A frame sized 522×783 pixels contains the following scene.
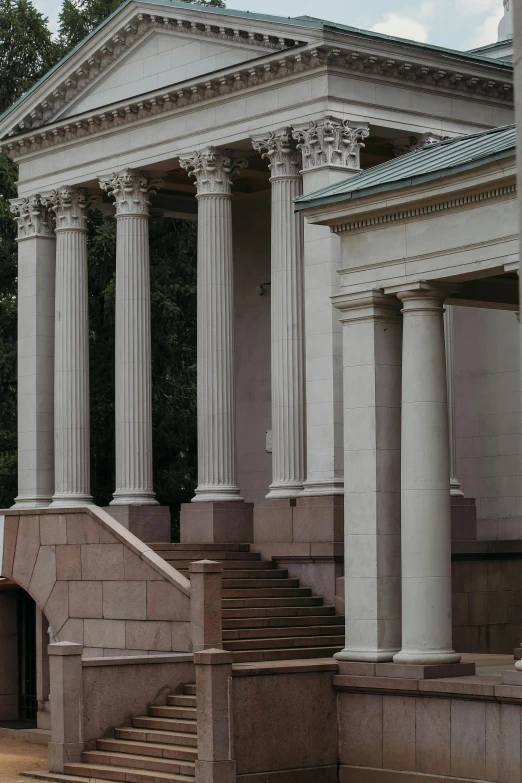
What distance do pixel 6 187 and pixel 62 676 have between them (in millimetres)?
37450

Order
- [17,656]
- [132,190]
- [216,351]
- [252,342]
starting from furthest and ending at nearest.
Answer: [252,342] → [132,190] → [17,656] → [216,351]

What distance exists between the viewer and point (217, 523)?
4488 cm

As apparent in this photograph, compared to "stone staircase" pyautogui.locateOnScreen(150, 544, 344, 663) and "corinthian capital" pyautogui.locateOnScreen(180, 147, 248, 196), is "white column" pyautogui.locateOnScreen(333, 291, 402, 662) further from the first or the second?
"corinthian capital" pyautogui.locateOnScreen(180, 147, 248, 196)

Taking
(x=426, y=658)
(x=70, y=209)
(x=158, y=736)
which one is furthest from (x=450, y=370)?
(x=426, y=658)

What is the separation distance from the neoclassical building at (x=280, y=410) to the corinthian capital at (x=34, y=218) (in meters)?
0.07

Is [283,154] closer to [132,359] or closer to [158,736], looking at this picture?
[132,359]

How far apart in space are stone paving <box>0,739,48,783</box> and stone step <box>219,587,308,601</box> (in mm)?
5649

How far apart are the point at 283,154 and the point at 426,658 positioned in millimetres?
17781

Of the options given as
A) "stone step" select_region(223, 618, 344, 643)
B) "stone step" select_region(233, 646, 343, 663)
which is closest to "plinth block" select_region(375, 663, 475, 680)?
"stone step" select_region(233, 646, 343, 663)

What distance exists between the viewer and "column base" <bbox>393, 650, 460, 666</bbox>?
30.5 metres

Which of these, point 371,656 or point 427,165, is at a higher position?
point 427,165

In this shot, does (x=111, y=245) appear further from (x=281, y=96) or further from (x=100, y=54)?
(x=281, y=96)

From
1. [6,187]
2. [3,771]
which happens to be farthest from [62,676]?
[6,187]

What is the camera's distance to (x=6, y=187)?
67.6m
